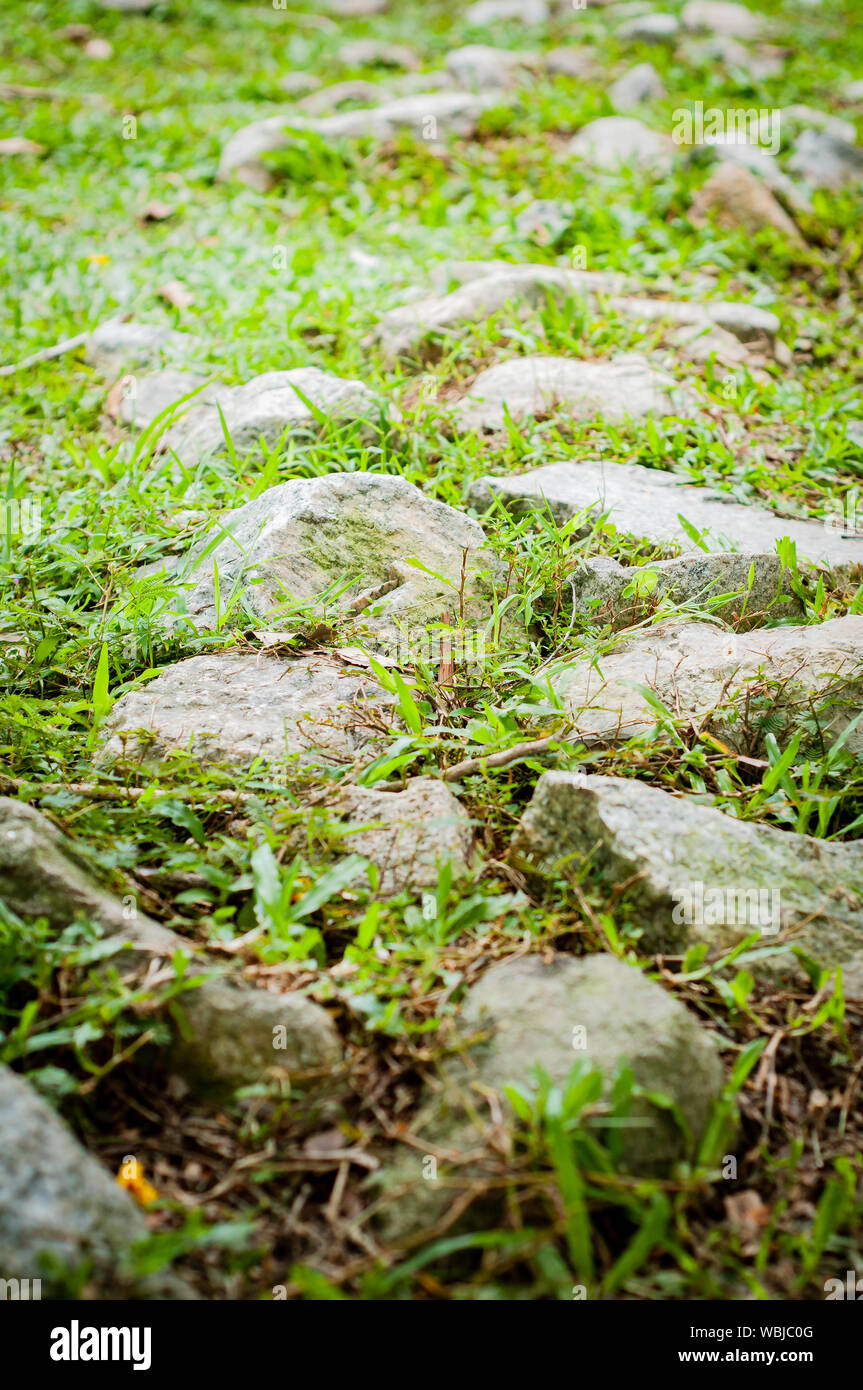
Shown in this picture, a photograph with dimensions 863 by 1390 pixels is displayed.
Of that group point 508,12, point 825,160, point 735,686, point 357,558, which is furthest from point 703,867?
point 508,12

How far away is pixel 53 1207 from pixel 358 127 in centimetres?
688

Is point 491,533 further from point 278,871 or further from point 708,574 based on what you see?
point 278,871

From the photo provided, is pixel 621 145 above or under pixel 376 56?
under

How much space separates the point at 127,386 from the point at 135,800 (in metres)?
2.67

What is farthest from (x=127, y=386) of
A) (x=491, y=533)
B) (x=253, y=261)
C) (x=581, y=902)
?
(x=581, y=902)

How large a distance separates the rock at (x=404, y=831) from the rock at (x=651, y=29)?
8.65 m

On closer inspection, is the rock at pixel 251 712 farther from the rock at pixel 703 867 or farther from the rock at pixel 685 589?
the rock at pixel 685 589

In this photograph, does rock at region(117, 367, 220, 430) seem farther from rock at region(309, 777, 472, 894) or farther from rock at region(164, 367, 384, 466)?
rock at region(309, 777, 472, 894)

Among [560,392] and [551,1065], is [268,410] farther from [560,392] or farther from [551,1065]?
[551,1065]

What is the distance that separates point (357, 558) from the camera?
289 cm

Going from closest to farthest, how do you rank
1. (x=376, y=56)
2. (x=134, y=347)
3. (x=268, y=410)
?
(x=268, y=410)
(x=134, y=347)
(x=376, y=56)

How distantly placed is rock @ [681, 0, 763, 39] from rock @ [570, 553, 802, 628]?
8036 mm

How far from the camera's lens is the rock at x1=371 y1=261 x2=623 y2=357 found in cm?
434

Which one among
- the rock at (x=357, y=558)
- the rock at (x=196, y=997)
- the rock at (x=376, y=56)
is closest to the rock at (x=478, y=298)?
the rock at (x=357, y=558)
